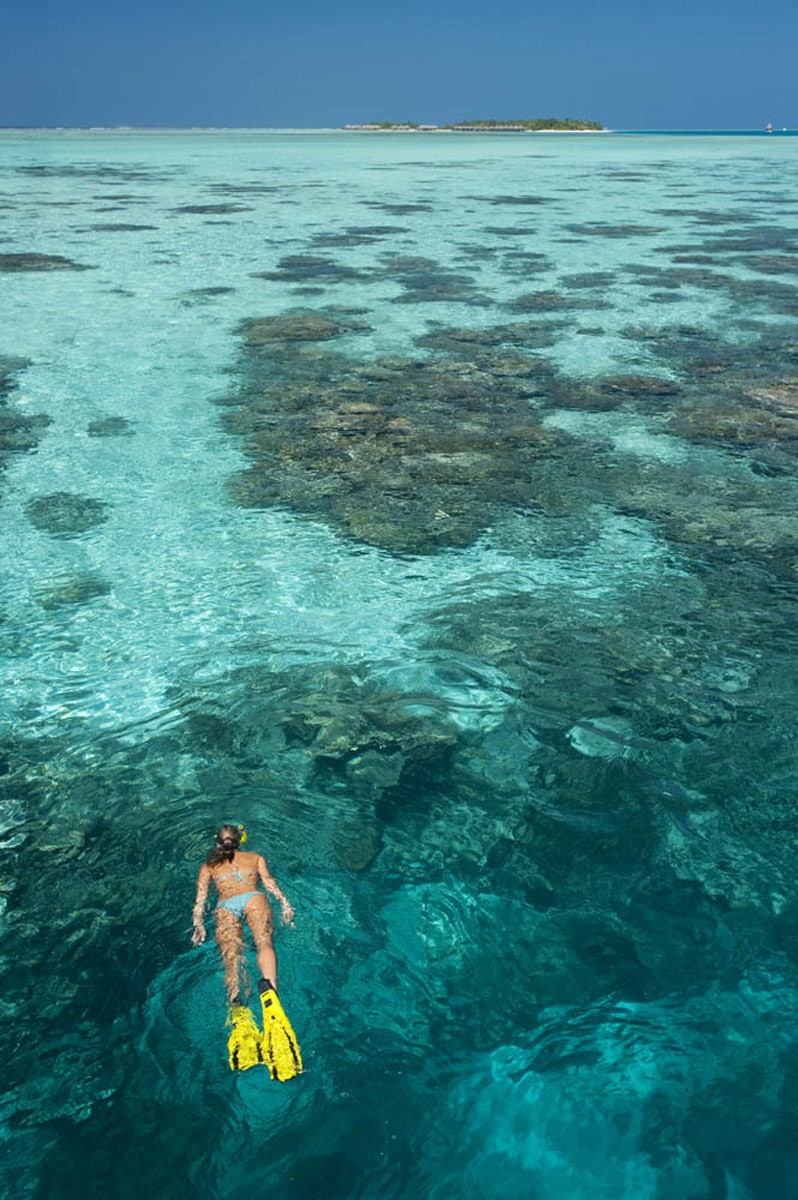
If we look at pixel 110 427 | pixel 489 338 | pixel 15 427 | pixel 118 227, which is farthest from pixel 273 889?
pixel 118 227

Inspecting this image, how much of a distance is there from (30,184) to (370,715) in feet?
118

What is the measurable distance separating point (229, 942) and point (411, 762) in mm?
1559

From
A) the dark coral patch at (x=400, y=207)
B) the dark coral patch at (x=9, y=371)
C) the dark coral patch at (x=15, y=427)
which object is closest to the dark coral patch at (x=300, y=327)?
the dark coral patch at (x=9, y=371)

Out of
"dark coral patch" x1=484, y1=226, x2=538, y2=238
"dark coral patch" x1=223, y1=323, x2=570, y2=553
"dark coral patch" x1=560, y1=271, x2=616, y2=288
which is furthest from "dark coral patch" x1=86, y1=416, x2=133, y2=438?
"dark coral patch" x1=484, y1=226, x2=538, y2=238

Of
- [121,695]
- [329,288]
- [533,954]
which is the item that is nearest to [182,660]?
[121,695]

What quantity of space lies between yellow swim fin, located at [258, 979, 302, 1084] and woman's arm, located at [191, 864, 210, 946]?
0.67 meters

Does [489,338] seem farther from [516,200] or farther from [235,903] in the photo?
[516,200]

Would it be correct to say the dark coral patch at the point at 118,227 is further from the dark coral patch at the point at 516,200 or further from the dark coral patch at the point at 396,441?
the dark coral patch at the point at 396,441

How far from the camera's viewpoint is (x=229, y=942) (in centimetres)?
397

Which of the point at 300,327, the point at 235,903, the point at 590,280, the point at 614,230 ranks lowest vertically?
the point at 235,903

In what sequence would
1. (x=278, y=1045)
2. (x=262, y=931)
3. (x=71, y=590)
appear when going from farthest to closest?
(x=71, y=590) < (x=262, y=931) < (x=278, y=1045)

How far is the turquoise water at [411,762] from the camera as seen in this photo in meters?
3.42

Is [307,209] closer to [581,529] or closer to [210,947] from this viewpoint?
[581,529]

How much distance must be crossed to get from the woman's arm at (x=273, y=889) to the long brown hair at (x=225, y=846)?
14 cm
